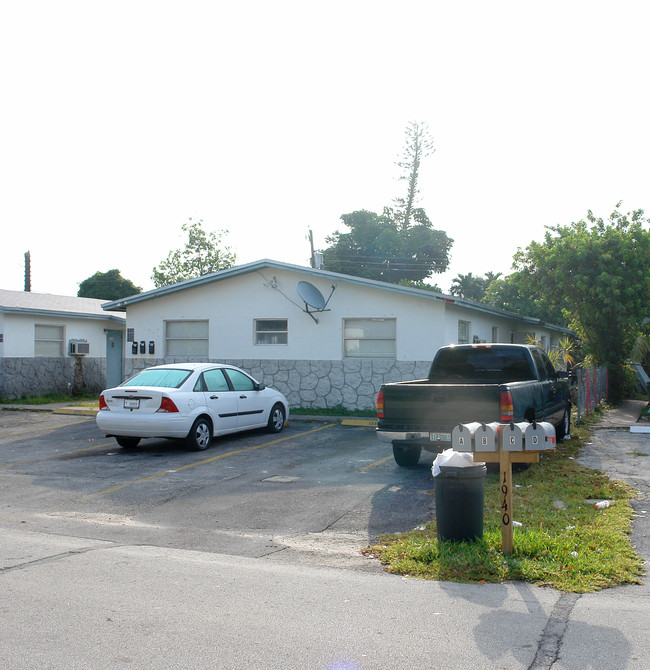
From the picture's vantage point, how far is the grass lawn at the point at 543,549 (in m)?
5.76

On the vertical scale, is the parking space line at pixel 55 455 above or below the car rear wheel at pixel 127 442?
below

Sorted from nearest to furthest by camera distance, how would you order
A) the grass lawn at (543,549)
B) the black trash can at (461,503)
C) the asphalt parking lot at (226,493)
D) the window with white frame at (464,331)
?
the grass lawn at (543,549) → the black trash can at (461,503) → the asphalt parking lot at (226,493) → the window with white frame at (464,331)

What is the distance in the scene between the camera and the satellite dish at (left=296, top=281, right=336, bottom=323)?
57.4ft

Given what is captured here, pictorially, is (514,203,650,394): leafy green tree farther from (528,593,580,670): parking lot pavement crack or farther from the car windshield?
(528,593,580,670): parking lot pavement crack

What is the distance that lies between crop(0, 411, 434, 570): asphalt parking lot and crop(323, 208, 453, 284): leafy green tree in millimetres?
34577

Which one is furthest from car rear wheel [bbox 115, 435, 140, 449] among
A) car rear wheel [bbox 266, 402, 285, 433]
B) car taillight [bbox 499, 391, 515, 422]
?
car taillight [bbox 499, 391, 515, 422]

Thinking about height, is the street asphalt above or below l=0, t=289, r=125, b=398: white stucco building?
below

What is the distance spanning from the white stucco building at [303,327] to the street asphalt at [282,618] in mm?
11372

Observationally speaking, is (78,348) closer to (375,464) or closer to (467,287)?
(375,464)

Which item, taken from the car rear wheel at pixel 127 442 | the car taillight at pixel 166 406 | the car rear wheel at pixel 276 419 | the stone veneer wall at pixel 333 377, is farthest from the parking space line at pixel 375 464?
the stone veneer wall at pixel 333 377

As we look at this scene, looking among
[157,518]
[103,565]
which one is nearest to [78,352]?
[157,518]

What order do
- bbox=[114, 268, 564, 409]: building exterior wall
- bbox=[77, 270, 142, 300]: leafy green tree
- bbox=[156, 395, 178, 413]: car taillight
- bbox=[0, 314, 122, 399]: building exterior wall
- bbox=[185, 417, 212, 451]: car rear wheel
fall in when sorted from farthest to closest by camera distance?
bbox=[77, 270, 142, 300]: leafy green tree, bbox=[0, 314, 122, 399]: building exterior wall, bbox=[114, 268, 564, 409]: building exterior wall, bbox=[185, 417, 212, 451]: car rear wheel, bbox=[156, 395, 178, 413]: car taillight

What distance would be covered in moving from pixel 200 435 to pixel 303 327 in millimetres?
6439

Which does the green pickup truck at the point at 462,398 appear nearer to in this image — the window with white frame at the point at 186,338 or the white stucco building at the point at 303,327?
the white stucco building at the point at 303,327
